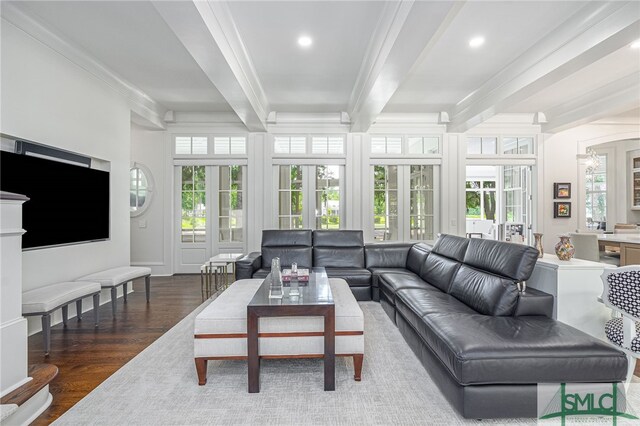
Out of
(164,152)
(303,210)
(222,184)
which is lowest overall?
(303,210)

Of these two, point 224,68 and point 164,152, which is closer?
point 224,68

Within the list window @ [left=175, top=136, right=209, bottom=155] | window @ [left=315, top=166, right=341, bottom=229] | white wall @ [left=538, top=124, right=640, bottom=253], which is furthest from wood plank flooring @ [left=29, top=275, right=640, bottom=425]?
white wall @ [left=538, top=124, right=640, bottom=253]

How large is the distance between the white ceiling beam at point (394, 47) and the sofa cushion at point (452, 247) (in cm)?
187

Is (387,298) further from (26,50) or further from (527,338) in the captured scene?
(26,50)

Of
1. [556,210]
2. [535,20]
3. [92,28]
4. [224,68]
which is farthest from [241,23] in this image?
[556,210]

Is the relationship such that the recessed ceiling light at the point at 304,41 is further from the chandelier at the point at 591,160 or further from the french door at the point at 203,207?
the chandelier at the point at 591,160

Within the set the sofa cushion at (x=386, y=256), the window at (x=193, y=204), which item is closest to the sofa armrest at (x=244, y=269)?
the sofa cushion at (x=386, y=256)

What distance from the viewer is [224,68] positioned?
3.28 meters

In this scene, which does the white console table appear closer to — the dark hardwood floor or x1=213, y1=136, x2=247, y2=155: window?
the dark hardwood floor

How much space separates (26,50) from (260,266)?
10.9ft

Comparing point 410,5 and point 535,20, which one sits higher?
point 535,20

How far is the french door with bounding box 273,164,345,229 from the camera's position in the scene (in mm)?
6145

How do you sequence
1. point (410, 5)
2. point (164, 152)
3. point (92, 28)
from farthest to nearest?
point (164, 152) < point (92, 28) < point (410, 5)

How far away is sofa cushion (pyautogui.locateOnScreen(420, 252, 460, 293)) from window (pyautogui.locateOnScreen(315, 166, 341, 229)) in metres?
2.50
